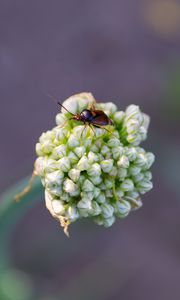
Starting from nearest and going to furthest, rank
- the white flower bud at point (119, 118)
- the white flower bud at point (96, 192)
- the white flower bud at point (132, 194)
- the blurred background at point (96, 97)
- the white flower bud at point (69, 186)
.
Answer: the white flower bud at point (69, 186) < the white flower bud at point (96, 192) < the white flower bud at point (132, 194) < the white flower bud at point (119, 118) < the blurred background at point (96, 97)

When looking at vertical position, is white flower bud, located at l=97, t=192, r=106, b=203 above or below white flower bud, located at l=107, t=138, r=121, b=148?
below

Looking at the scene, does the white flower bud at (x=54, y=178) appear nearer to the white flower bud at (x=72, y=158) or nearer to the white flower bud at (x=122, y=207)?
the white flower bud at (x=72, y=158)

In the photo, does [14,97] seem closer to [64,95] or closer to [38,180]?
[64,95]

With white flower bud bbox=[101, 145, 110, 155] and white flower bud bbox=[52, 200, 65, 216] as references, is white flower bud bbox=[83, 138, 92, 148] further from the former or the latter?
white flower bud bbox=[52, 200, 65, 216]

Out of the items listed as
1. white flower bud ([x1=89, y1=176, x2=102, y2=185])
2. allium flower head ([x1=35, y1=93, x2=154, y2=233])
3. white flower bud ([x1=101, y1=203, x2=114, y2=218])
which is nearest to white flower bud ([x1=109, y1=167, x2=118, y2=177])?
allium flower head ([x1=35, y1=93, x2=154, y2=233])

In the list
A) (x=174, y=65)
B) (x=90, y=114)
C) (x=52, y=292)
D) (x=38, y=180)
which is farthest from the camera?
(x=174, y=65)

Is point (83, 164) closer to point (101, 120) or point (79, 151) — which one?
point (79, 151)

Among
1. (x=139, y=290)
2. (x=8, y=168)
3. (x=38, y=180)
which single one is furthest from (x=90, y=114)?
(x=139, y=290)

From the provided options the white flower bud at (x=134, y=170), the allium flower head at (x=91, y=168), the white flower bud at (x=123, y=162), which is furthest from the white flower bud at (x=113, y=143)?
the white flower bud at (x=134, y=170)
